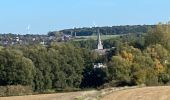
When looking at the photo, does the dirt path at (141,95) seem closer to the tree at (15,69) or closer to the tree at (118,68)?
the tree at (118,68)

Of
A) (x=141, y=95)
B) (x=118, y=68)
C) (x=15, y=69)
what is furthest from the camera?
(x=15, y=69)

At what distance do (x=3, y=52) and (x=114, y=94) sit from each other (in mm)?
57660

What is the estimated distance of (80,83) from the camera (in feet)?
319

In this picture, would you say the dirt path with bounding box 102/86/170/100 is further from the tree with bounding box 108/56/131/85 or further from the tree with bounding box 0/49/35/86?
the tree with bounding box 0/49/35/86

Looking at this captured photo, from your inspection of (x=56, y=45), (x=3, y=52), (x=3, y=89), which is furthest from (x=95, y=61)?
(x=3, y=89)

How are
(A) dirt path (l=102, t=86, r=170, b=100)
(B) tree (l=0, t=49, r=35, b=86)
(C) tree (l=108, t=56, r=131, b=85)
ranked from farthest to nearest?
(B) tree (l=0, t=49, r=35, b=86)
(C) tree (l=108, t=56, r=131, b=85)
(A) dirt path (l=102, t=86, r=170, b=100)

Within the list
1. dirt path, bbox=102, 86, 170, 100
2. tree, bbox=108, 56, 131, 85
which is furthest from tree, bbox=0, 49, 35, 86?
dirt path, bbox=102, 86, 170, 100

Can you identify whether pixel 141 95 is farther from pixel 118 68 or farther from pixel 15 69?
pixel 15 69

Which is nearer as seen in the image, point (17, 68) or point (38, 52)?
point (17, 68)

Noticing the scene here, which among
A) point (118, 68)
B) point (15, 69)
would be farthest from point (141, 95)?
point (15, 69)

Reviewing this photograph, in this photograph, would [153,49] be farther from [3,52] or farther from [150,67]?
[3,52]

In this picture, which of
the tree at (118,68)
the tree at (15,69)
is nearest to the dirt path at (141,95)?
the tree at (118,68)

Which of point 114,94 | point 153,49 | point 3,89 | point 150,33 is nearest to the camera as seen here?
point 114,94

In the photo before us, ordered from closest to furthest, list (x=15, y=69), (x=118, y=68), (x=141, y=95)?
(x=141, y=95) < (x=118, y=68) < (x=15, y=69)
